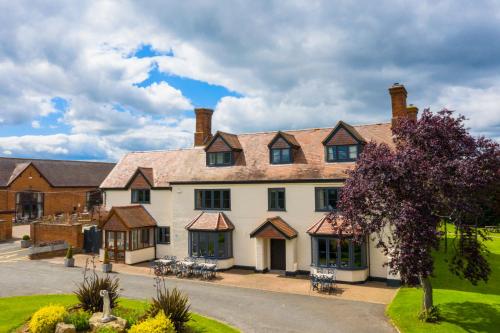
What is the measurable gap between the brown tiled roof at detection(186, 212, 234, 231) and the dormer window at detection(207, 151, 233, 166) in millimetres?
4146

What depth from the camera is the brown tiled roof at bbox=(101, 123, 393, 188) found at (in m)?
26.5

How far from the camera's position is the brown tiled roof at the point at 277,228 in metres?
25.5

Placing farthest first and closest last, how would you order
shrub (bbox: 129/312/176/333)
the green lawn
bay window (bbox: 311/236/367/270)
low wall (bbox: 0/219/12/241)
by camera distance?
low wall (bbox: 0/219/12/241) → bay window (bbox: 311/236/367/270) → the green lawn → shrub (bbox: 129/312/176/333)

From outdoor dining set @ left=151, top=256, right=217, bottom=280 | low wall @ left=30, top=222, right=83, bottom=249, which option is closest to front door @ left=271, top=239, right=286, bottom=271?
outdoor dining set @ left=151, top=256, right=217, bottom=280

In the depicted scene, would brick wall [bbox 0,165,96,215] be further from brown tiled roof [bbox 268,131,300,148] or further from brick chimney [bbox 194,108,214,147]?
brown tiled roof [bbox 268,131,300,148]

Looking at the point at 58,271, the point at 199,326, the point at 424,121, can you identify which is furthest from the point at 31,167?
the point at 424,121

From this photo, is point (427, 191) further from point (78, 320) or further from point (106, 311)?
point (78, 320)

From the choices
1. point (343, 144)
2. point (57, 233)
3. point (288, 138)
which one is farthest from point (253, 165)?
point (57, 233)

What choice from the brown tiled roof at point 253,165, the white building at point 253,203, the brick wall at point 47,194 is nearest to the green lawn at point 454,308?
the white building at point 253,203

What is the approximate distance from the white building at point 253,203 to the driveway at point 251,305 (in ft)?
14.8

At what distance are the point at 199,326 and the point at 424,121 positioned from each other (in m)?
12.7

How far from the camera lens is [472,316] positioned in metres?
16.5

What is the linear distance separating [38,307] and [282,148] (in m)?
18.0

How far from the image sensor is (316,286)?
22344 mm
